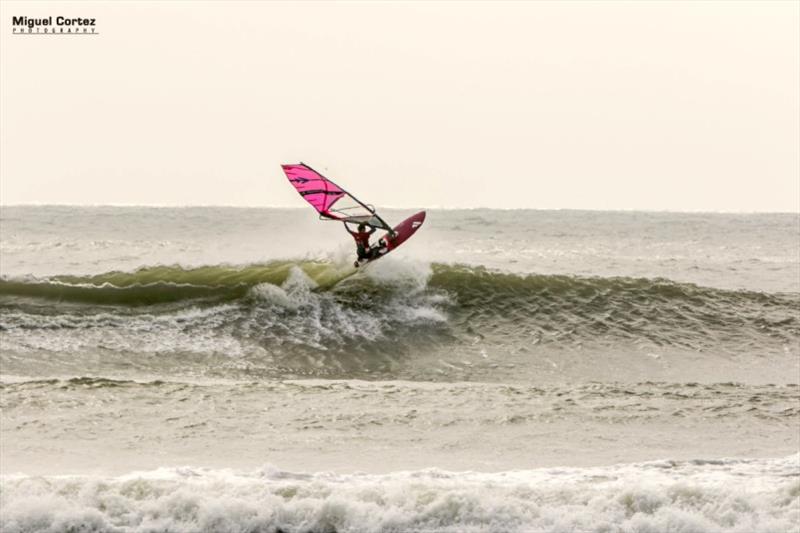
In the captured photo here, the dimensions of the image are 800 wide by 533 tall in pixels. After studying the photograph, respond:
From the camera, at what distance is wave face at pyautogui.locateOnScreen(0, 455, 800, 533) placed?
5953 millimetres

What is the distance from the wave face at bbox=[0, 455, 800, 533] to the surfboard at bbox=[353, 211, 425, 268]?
8837 mm

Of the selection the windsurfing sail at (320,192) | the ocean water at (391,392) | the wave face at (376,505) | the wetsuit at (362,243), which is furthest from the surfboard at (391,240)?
the wave face at (376,505)

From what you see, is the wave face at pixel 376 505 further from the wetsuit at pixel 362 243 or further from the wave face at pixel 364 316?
the wetsuit at pixel 362 243

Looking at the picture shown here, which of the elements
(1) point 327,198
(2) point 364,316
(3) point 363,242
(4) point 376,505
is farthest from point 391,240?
(4) point 376,505

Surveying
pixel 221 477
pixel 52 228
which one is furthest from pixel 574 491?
pixel 52 228

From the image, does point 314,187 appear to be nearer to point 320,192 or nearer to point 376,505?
point 320,192

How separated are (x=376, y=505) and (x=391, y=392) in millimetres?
4165

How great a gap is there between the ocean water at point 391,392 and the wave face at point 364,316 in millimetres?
52

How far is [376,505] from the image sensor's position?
20.2 feet

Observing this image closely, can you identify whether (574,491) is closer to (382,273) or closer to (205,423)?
(205,423)

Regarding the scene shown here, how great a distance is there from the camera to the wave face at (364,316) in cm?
1266

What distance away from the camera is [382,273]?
1548 cm

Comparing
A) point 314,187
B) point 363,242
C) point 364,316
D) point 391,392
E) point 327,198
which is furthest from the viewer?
point 327,198

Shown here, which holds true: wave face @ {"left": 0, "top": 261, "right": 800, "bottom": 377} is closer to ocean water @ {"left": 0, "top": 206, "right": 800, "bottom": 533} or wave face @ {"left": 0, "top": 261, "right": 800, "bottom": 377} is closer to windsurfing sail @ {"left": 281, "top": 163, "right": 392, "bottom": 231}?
ocean water @ {"left": 0, "top": 206, "right": 800, "bottom": 533}
